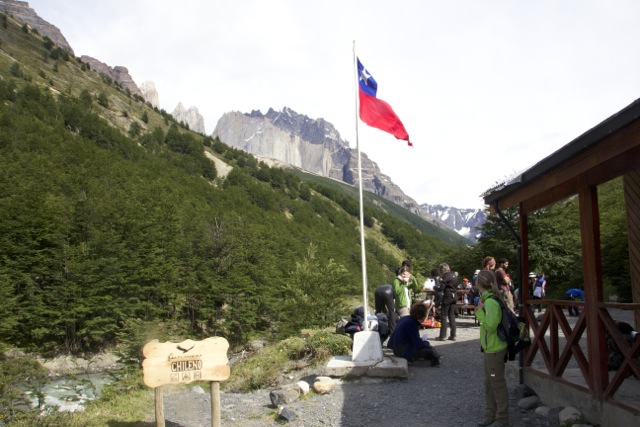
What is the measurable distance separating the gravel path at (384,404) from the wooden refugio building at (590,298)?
614 millimetres

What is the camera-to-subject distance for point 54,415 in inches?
285

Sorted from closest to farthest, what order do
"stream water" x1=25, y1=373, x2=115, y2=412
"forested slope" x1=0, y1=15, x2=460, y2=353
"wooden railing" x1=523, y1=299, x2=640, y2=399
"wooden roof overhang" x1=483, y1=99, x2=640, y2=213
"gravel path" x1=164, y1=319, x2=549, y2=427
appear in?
"wooden roof overhang" x1=483, y1=99, x2=640, y2=213, "wooden railing" x1=523, y1=299, x2=640, y2=399, "gravel path" x1=164, y1=319, x2=549, y2=427, "stream water" x1=25, y1=373, x2=115, y2=412, "forested slope" x1=0, y1=15, x2=460, y2=353

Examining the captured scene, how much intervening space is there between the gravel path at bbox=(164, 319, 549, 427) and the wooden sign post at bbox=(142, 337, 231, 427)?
1.53 meters

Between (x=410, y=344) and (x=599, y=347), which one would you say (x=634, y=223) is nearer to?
(x=599, y=347)

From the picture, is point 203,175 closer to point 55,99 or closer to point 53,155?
point 55,99

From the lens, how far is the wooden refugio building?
16.1 ft

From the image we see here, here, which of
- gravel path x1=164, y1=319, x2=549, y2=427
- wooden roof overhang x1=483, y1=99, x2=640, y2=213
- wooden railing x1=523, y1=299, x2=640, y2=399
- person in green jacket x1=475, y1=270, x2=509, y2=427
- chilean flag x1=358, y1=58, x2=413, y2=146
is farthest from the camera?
chilean flag x1=358, y1=58, x2=413, y2=146

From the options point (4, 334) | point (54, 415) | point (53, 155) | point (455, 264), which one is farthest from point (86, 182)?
point (54, 415)

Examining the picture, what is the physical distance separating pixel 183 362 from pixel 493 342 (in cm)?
360

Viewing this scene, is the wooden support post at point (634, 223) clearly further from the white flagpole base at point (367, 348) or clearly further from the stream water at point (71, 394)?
the stream water at point (71, 394)

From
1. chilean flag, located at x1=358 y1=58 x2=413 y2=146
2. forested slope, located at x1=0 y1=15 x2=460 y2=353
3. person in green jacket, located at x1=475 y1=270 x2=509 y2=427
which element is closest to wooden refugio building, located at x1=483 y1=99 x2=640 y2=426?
person in green jacket, located at x1=475 y1=270 x2=509 y2=427

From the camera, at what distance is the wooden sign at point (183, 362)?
573 cm

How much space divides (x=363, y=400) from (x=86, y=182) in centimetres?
4154

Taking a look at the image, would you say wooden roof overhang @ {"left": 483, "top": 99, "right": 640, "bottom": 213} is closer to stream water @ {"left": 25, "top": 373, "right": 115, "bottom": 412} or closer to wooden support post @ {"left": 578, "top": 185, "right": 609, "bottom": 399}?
wooden support post @ {"left": 578, "top": 185, "right": 609, "bottom": 399}
